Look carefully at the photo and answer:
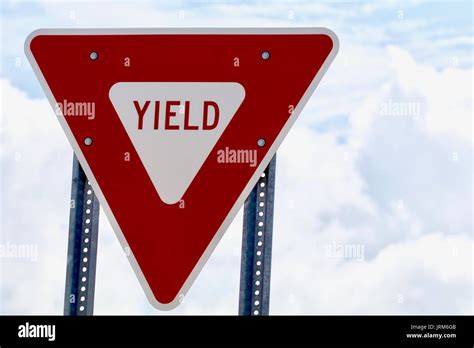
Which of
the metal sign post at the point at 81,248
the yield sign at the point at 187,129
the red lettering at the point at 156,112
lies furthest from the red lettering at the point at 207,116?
the metal sign post at the point at 81,248

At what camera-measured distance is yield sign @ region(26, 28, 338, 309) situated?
9.82 feet

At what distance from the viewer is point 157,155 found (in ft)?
9.92

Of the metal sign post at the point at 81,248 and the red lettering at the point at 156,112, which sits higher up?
the red lettering at the point at 156,112

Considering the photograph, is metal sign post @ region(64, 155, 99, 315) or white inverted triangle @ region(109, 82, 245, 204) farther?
metal sign post @ region(64, 155, 99, 315)

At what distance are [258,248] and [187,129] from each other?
54 cm

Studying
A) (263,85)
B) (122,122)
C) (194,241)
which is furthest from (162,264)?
(263,85)

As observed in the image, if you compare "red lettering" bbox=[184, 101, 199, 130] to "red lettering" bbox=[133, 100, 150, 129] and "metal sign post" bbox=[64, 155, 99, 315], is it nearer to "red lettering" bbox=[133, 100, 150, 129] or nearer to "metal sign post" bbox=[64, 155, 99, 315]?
"red lettering" bbox=[133, 100, 150, 129]

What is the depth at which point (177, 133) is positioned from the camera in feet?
9.86

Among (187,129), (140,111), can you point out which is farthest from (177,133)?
(140,111)

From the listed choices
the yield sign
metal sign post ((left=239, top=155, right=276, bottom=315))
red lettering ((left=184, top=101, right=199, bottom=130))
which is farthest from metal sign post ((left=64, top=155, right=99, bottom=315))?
metal sign post ((left=239, top=155, right=276, bottom=315))

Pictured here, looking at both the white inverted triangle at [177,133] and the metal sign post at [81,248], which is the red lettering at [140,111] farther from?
the metal sign post at [81,248]

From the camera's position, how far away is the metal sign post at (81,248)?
3154mm
